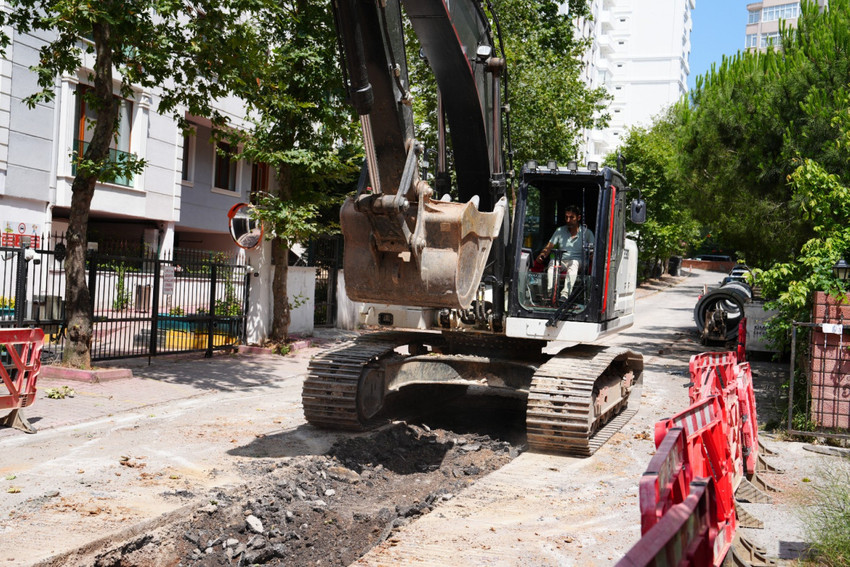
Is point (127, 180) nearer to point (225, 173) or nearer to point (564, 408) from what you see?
point (225, 173)

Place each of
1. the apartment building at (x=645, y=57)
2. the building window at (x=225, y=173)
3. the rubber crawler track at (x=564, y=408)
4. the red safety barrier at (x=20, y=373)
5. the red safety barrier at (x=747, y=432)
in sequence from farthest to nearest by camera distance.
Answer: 1. the apartment building at (x=645, y=57)
2. the building window at (x=225, y=173)
3. the red safety barrier at (x=20, y=373)
4. the rubber crawler track at (x=564, y=408)
5. the red safety barrier at (x=747, y=432)

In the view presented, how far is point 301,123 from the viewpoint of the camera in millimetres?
16234

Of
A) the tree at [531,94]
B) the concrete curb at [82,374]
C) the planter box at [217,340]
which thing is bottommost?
the concrete curb at [82,374]

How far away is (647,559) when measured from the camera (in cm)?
241

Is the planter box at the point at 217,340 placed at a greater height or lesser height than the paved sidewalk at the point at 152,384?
greater

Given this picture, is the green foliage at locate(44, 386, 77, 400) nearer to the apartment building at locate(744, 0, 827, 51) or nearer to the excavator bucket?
the excavator bucket

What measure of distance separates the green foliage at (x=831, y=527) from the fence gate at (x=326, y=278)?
54.1 feet

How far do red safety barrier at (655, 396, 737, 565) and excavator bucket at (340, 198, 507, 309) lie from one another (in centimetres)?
224

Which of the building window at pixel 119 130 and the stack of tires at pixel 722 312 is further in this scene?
the stack of tires at pixel 722 312

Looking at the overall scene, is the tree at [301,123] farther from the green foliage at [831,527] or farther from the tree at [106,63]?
the green foliage at [831,527]

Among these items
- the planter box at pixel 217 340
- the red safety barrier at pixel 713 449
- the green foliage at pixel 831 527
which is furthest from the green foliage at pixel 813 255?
the planter box at pixel 217 340

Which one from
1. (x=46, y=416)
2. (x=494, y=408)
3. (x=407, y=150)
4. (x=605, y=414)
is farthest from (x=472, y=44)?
(x=46, y=416)

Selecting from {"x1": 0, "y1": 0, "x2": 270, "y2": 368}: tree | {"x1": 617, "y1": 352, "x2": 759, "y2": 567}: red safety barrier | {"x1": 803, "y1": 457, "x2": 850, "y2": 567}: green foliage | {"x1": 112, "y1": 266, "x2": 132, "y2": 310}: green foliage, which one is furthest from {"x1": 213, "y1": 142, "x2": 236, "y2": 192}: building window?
{"x1": 803, "y1": 457, "x2": 850, "y2": 567}: green foliage

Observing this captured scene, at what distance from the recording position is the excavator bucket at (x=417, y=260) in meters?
6.40
